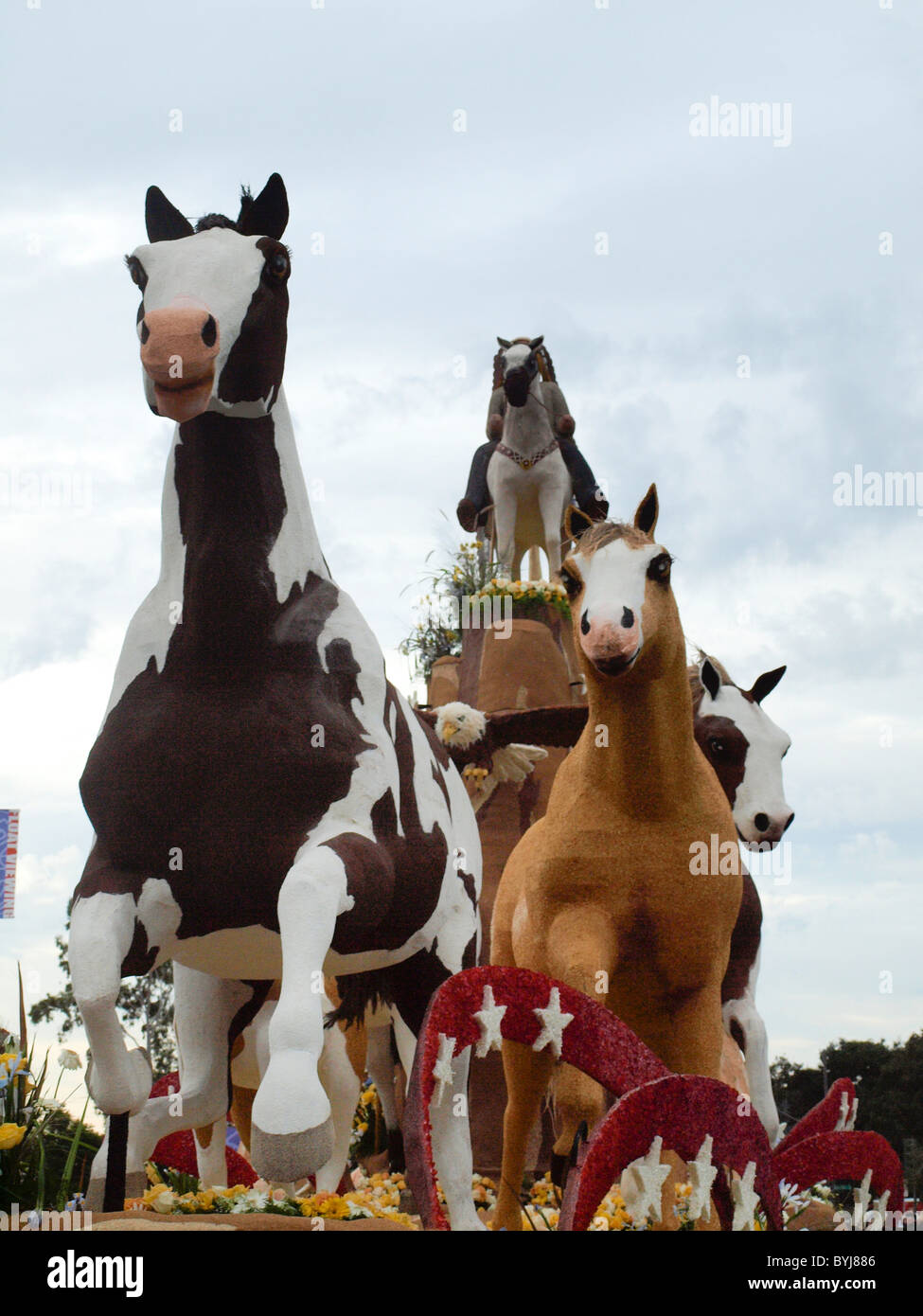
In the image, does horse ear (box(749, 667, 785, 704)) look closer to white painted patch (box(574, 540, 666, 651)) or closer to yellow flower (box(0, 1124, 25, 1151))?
white painted patch (box(574, 540, 666, 651))

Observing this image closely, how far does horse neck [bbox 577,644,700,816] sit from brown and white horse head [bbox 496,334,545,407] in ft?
18.5

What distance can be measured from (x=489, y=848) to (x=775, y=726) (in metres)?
2.61

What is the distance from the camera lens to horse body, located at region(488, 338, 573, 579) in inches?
440

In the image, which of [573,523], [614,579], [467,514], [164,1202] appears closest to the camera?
[164,1202]

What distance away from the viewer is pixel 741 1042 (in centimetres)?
643

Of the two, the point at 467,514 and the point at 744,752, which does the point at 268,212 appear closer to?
Answer: the point at 744,752

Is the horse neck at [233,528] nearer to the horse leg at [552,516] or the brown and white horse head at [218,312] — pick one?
the brown and white horse head at [218,312]

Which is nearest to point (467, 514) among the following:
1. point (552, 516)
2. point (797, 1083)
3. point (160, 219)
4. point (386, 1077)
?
point (552, 516)

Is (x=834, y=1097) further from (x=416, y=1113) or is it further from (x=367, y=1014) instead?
(x=416, y=1113)

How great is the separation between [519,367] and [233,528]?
22.3 feet

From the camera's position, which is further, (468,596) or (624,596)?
(468,596)

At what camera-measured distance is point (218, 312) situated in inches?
147
